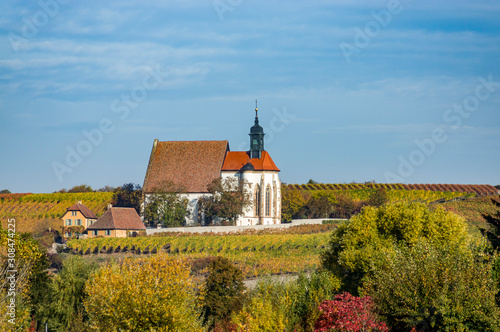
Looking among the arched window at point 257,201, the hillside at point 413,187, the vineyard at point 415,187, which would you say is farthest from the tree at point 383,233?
the vineyard at point 415,187

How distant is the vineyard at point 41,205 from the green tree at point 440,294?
206ft

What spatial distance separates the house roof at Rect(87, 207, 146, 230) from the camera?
78.1 metres

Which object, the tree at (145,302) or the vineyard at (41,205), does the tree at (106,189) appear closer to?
the vineyard at (41,205)

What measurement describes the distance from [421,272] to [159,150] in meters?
67.4

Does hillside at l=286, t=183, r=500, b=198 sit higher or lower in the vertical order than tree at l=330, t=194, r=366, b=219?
higher

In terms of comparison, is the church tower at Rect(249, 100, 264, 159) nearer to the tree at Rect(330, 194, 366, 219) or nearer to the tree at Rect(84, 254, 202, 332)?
the tree at Rect(330, 194, 366, 219)

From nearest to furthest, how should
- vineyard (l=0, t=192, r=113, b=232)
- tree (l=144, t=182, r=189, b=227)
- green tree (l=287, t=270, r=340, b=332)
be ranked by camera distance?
green tree (l=287, t=270, r=340, b=332)
tree (l=144, t=182, r=189, b=227)
vineyard (l=0, t=192, r=113, b=232)

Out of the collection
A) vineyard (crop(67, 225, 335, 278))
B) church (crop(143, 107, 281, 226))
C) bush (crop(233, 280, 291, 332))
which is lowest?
bush (crop(233, 280, 291, 332))

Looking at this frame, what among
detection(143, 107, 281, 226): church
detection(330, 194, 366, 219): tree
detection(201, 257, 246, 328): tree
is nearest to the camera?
detection(201, 257, 246, 328): tree

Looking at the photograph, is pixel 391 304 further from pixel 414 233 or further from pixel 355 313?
pixel 414 233

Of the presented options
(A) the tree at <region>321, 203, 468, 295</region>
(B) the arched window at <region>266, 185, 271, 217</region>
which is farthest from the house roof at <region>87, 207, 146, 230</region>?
(A) the tree at <region>321, 203, 468, 295</region>

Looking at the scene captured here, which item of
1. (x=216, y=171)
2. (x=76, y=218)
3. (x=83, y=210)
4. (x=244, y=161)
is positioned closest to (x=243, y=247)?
(x=216, y=171)

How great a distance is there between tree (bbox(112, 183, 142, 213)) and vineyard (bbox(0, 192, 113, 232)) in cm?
375

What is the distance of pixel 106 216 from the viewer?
79.1 metres
